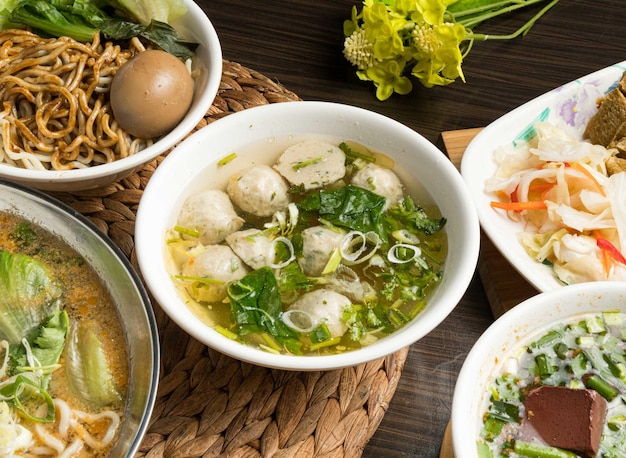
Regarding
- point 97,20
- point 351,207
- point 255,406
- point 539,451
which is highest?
point 97,20

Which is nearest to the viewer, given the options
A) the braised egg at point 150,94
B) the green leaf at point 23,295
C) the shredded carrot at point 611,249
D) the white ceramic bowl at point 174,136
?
the green leaf at point 23,295

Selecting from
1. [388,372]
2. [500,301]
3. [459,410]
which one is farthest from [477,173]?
[459,410]

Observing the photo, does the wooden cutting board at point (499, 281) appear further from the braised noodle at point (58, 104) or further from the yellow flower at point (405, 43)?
the braised noodle at point (58, 104)

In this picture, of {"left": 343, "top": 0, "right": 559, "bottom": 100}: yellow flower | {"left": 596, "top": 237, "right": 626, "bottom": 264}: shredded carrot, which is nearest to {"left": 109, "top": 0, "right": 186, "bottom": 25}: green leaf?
{"left": 343, "top": 0, "right": 559, "bottom": 100}: yellow flower

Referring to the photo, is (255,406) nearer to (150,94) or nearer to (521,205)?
(150,94)

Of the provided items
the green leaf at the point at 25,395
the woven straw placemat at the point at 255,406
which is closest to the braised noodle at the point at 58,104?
the woven straw placemat at the point at 255,406

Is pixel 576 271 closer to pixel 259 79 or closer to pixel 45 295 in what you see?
pixel 259 79

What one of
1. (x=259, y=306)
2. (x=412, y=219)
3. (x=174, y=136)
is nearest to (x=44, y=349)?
(x=259, y=306)
